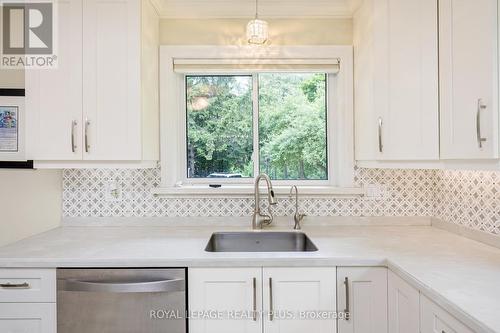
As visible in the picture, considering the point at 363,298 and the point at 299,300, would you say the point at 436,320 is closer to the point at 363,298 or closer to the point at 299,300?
the point at 363,298

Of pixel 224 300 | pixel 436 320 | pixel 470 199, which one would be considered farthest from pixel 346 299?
pixel 470 199

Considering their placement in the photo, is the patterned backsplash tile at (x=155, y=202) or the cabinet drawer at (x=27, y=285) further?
the patterned backsplash tile at (x=155, y=202)

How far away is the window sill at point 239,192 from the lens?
225cm

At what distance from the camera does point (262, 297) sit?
1603 mm

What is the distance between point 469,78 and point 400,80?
0.43 m

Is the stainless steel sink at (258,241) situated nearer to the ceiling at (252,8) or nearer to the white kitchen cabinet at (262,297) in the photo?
the white kitchen cabinet at (262,297)

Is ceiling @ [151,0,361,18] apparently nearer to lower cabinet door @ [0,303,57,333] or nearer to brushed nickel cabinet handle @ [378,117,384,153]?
brushed nickel cabinet handle @ [378,117,384,153]

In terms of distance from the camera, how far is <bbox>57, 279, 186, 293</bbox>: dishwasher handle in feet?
5.08

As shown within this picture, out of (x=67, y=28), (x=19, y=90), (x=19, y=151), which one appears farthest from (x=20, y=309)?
(x=67, y=28)

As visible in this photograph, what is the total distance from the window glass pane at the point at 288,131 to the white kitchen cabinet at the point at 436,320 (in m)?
1.27

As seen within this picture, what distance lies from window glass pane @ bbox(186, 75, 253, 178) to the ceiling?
0.43 m

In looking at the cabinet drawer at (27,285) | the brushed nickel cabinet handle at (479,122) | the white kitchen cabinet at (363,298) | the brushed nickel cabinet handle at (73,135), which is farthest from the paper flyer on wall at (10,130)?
the brushed nickel cabinet handle at (479,122)

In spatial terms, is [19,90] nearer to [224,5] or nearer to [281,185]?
[224,5]

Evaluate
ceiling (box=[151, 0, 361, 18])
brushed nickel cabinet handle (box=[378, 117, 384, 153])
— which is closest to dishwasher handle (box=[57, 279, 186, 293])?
brushed nickel cabinet handle (box=[378, 117, 384, 153])
